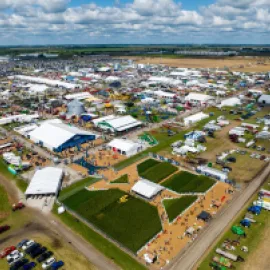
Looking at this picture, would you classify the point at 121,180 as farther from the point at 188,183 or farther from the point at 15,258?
the point at 15,258

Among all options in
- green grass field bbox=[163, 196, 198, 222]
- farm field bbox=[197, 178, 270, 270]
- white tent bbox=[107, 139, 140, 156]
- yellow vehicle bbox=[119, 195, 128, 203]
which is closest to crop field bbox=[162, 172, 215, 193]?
green grass field bbox=[163, 196, 198, 222]

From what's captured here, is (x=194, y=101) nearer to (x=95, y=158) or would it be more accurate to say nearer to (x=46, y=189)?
(x=95, y=158)

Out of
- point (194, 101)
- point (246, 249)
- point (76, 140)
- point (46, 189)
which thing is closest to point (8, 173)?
point (46, 189)

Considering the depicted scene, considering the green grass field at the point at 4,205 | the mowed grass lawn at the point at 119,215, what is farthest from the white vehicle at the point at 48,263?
the green grass field at the point at 4,205

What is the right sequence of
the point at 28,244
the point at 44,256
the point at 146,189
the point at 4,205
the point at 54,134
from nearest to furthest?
1. the point at 44,256
2. the point at 28,244
3. the point at 4,205
4. the point at 146,189
5. the point at 54,134

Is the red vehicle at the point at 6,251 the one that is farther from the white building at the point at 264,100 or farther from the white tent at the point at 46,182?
the white building at the point at 264,100

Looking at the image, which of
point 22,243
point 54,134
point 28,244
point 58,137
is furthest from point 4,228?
point 54,134

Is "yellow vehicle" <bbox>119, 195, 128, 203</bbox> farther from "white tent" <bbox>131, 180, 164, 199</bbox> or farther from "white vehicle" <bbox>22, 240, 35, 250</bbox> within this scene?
"white vehicle" <bbox>22, 240, 35, 250</bbox>

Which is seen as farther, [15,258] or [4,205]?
[4,205]

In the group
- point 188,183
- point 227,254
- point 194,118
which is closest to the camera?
point 227,254
